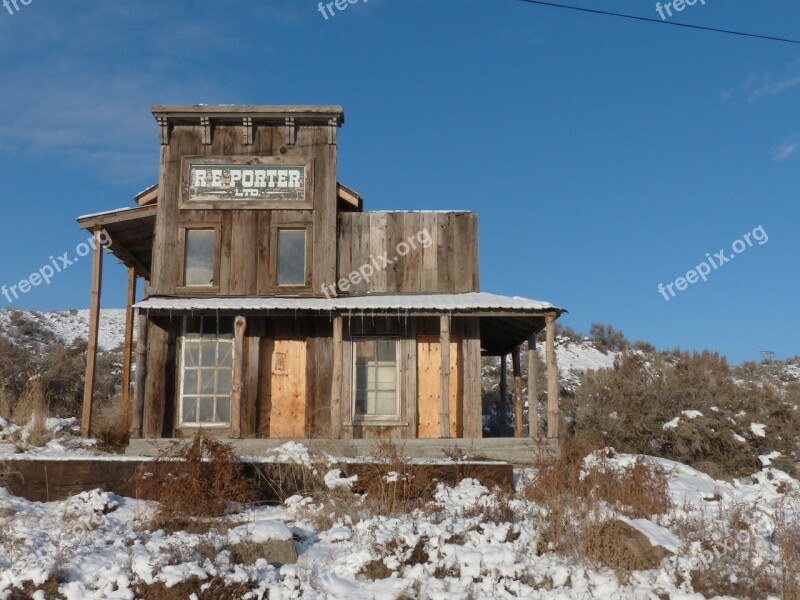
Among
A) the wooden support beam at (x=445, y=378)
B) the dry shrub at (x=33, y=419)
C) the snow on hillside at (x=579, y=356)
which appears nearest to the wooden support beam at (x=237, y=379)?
the dry shrub at (x=33, y=419)

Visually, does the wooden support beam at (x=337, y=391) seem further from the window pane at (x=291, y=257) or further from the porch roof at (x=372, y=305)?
the window pane at (x=291, y=257)

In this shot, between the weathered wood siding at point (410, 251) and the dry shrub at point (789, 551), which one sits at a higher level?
the weathered wood siding at point (410, 251)

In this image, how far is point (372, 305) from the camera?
1477 centimetres

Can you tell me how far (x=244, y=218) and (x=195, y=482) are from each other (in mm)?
8026

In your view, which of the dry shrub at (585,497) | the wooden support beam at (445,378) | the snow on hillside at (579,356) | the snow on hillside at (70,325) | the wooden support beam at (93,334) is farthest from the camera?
the snow on hillside at (70,325)

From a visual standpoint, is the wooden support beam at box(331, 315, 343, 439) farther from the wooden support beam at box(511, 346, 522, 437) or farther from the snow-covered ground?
the wooden support beam at box(511, 346, 522, 437)

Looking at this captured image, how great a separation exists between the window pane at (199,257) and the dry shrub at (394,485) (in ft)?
23.5

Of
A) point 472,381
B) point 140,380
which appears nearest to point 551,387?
point 472,381

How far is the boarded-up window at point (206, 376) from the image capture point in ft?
51.1

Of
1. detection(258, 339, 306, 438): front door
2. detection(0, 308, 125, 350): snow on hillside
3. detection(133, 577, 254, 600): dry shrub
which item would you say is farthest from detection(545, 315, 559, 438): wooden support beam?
detection(0, 308, 125, 350): snow on hillside

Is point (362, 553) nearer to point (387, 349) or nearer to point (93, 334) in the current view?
point (387, 349)

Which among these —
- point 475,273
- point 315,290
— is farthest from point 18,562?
point 475,273

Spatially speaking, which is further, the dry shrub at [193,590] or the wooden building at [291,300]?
the wooden building at [291,300]

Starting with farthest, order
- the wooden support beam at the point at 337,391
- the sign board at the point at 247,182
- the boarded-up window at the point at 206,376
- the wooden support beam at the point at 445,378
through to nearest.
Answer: the sign board at the point at 247,182, the boarded-up window at the point at 206,376, the wooden support beam at the point at 337,391, the wooden support beam at the point at 445,378
